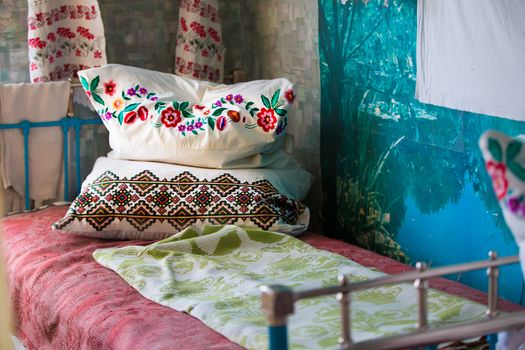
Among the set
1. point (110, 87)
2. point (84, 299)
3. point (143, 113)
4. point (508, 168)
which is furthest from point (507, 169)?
point (110, 87)

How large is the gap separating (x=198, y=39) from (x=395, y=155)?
1059mm

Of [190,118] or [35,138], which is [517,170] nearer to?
[190,118]

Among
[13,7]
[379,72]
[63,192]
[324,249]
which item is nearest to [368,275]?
[324,249]

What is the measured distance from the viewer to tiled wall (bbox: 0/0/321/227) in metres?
3.57

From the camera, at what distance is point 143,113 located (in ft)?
10.7

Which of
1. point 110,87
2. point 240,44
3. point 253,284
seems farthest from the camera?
point 240,44

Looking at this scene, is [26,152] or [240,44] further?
[240,44]

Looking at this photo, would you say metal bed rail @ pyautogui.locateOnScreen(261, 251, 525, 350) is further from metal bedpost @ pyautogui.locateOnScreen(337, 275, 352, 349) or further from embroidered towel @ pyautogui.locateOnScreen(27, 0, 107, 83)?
embroidered towel @ pyautogui.locateOnScreen(27, 0, 107, 83)

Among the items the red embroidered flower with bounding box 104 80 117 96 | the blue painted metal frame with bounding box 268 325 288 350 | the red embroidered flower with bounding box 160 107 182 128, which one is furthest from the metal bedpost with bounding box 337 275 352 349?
the red embroidered flower with bounding box 104 80 117 96

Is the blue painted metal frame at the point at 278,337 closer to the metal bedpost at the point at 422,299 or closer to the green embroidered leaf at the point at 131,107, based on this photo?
the metal bedpost at the point at 422,299

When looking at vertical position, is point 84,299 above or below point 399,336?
below

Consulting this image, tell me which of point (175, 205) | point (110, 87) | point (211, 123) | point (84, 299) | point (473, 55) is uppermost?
point (473, 55)

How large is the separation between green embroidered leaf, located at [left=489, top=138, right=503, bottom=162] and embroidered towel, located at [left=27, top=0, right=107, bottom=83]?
88.9 inches

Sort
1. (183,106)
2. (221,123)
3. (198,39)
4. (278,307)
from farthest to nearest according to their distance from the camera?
(198,39) → (183,106) → (221,123) → (278,307)
